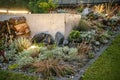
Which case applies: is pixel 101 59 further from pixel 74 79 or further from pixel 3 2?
pixel 3 2

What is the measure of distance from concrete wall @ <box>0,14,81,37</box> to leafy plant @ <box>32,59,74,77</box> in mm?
3735

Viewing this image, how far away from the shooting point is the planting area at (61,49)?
335 inches

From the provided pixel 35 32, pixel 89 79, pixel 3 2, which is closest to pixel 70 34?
pixel 35 32

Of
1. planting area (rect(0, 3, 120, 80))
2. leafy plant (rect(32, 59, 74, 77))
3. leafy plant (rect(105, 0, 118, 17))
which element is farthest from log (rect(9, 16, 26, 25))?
leafy plant (rect(105, 0, 118, 17))

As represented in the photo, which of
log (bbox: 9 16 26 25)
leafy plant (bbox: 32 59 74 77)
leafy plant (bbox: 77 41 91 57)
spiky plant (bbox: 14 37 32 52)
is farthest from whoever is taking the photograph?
log (bbox: 9 16 26 25)

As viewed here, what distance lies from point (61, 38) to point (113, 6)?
7608 mm

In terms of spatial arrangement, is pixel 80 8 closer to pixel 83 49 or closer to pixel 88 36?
pixel 88 36

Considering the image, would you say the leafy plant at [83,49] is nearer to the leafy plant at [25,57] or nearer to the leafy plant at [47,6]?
the leafy plant at [25,57]

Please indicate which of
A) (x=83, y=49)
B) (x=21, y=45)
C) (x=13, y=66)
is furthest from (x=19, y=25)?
(x=83, y=49)

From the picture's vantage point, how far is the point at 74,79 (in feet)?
26.1

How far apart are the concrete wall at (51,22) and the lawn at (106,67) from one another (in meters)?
2.44

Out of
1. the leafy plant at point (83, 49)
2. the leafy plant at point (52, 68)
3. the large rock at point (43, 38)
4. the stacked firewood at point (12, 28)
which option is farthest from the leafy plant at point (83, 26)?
the leafy plant at point (52, 68)

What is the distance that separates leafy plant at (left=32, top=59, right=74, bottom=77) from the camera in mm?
8284

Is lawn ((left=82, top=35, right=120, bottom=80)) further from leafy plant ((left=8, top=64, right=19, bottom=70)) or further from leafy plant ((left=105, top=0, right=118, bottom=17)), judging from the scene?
leafy plant ((left=105, top=0, right=118, bottom=17))
